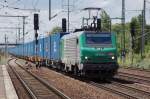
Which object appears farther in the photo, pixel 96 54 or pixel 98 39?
pixel 98 39

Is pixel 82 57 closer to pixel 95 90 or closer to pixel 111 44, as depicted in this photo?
pixel 111 44

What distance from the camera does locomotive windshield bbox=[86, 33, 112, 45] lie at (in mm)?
27594

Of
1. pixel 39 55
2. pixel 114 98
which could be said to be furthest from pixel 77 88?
pixel 39 55

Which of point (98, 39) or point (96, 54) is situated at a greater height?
point (98, 39)

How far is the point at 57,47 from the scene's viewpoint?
3944 cm

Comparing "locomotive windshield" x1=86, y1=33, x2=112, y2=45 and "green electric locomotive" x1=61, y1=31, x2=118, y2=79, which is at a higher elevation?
"locomotive windshield" x1=86, y1=33, x2=112, y2=45

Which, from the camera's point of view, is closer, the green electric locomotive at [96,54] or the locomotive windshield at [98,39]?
the green electric locomotive at [96,54]

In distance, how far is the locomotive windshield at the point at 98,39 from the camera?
2759 cm

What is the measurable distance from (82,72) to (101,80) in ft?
8.64

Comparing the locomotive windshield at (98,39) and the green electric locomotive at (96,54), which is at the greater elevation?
the locomotive windshield at (98,39)

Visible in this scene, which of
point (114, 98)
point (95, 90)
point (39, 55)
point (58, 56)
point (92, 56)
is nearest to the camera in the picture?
point (114, 98)

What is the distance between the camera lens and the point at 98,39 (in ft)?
90.8

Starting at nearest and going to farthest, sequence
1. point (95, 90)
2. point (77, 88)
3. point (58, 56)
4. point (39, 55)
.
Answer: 1. point (95, 90)
2. point (77, 88)
3. point (58, 56)
4. point (39, 55)

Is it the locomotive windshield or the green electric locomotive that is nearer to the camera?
the green electric locomotive
